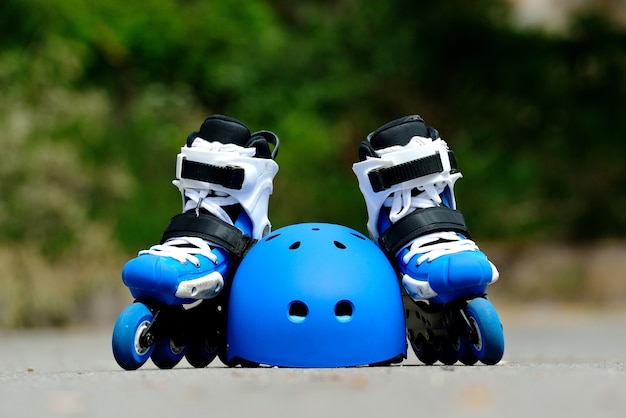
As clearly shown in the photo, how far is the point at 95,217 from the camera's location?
11.7 m

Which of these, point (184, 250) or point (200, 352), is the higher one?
point (184, 250)

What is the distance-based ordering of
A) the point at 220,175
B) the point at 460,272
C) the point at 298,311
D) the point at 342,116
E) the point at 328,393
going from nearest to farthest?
the point at 328,393
the point at 460,272
the point at 298,311
the point at 220,175
the point at 342,116

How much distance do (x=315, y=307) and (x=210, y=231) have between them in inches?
26.0

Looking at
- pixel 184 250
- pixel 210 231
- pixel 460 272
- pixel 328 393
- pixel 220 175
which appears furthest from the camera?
pixel 220 175

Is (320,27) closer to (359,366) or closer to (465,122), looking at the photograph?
(465,122)

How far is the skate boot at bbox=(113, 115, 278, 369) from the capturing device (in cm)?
402

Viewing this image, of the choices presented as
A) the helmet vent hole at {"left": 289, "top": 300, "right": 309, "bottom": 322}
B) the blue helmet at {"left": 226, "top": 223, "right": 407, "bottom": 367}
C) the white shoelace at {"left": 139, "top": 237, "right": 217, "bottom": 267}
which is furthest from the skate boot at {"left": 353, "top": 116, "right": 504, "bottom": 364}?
the white shoelace at {"left": 139, "top": 237, "right": 217, "bottom": 267}

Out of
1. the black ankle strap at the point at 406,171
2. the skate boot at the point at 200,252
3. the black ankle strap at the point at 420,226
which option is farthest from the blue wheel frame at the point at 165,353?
the black ankle strap at the point at 406,171

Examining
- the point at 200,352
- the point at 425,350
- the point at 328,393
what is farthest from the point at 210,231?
the point at 328,393

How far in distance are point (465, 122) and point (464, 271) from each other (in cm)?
1191

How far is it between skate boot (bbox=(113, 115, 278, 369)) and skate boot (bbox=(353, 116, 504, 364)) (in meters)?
0.50

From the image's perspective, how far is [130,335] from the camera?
398cm

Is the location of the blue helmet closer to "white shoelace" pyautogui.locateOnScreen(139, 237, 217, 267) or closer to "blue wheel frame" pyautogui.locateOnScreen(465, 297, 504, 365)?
"white shoelace" pyautogui.locateOnScreen(139, 237, 217, 267)

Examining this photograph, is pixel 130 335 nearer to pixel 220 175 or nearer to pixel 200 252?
pixel 200 252
